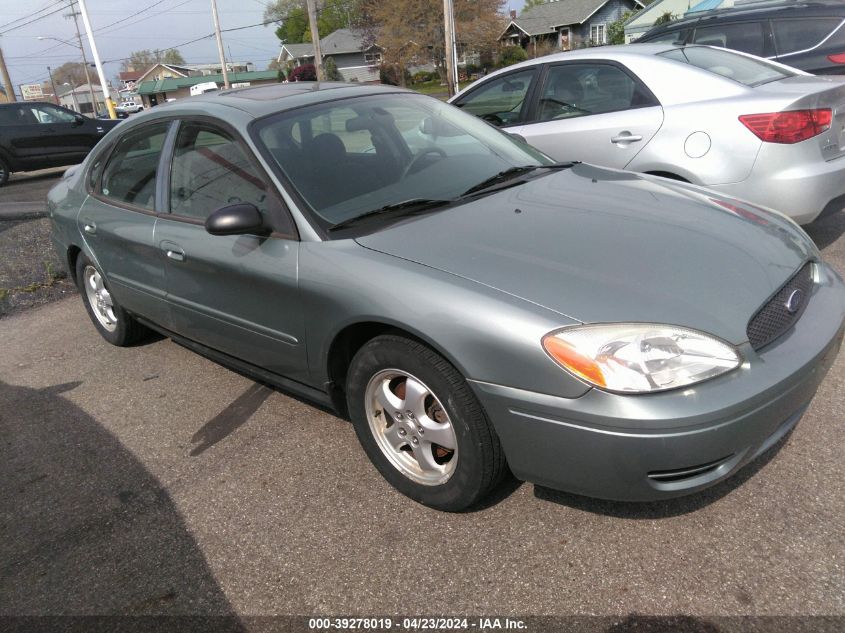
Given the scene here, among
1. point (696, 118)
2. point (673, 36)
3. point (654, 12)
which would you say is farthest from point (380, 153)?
point (654, 12)

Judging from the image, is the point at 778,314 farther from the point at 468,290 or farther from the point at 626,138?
the point at 626,138

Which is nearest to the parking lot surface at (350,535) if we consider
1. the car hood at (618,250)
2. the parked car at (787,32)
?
the car hood at (618,250)

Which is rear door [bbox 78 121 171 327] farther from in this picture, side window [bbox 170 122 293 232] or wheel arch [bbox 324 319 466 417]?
wheel arch [bbox 324 319 466 417]

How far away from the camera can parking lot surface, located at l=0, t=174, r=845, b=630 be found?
7.11 feet

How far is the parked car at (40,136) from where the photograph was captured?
46.8 ft

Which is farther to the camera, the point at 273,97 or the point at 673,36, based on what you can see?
the point at 673,36

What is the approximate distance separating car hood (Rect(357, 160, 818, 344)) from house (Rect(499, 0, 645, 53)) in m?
52.3

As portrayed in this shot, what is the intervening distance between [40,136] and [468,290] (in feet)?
51.2

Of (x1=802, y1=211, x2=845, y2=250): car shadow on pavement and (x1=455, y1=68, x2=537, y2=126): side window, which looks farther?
(x1=455, y1=68, x2=537, y2=126): side window

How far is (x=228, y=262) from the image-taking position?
310 cm

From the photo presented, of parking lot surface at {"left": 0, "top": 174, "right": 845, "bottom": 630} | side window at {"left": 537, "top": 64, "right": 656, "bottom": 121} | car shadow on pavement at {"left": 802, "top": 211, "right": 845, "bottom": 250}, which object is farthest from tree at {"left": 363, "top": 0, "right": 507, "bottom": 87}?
parking lot surface at {"left": 0, "top": 174, "right": 845, "bottom": 630}

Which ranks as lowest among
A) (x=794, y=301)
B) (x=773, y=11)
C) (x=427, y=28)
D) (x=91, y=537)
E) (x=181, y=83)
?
(x=181, y=83)

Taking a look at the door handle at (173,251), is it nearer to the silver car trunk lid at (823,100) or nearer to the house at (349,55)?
the silver car trunk lid at (823,100)

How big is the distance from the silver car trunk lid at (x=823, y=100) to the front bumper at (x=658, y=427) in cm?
258
